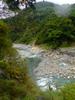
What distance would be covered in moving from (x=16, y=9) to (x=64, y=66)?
3034 centimetres

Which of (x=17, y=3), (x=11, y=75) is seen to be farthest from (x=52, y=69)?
(x=17, y=3)

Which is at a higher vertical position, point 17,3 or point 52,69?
point 17,3

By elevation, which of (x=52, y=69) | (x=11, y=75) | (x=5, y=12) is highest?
(x=5, y=12)

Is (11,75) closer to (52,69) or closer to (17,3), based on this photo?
(17,3)

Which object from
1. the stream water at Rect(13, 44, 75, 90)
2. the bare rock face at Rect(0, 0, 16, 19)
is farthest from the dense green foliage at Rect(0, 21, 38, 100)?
the stream water at Rect(13, 44, 75, 90)

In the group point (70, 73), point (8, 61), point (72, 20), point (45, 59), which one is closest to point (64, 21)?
point (72, 20)

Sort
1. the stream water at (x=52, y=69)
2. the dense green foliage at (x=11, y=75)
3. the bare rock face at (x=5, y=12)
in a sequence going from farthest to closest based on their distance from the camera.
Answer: the stream water at (x=52, y=69), the dense green foliage at (x=11, y=75), the bare rock face at (x=5, y=12)

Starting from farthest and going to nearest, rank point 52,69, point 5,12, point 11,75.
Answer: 1. point 52,69
2. point 11,75
3. point 5,12

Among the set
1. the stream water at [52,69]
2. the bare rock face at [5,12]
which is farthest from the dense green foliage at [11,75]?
the stream water at [52,69]

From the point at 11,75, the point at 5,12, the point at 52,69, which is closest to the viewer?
the point at 5,12

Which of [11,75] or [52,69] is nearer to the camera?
[11,75]

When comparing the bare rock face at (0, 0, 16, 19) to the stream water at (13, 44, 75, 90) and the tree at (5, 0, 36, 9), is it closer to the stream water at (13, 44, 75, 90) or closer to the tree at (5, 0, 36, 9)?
the tree at (5, 0, 36, 9)

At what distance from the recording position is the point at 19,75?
578cm

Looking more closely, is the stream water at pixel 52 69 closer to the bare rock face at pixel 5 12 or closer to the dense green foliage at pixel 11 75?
the dense green foliage at pixel 11 75
